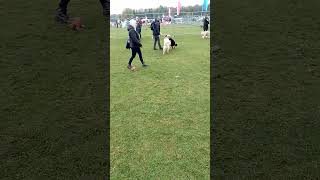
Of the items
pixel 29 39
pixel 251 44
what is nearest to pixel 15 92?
pixel 29 39

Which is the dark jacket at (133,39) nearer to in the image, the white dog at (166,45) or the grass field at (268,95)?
the grass field at (268,95)

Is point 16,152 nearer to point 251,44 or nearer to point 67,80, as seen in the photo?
point 67,80

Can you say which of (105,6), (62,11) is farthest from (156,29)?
(62,11)

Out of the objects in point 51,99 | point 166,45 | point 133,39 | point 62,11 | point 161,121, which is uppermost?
point 62,11

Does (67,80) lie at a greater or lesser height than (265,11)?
lesser

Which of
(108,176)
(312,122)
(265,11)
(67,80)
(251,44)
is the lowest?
(108,176)

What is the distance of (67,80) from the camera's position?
11.0 metres

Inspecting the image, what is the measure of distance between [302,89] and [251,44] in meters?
4.99

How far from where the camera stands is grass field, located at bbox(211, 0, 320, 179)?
6625 mm

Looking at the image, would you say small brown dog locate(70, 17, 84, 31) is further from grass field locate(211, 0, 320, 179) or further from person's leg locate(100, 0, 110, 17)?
grass field locate(211, 0, 320, 179)

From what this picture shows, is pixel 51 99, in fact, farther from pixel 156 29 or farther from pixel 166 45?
pixel 156 29

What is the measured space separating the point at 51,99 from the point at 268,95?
6.66m

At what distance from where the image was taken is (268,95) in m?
9.98

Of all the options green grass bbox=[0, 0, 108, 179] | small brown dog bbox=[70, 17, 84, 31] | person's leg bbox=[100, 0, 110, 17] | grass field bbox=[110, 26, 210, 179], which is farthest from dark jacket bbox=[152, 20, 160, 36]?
grass field bbox=[110, 26, 210, 179]
